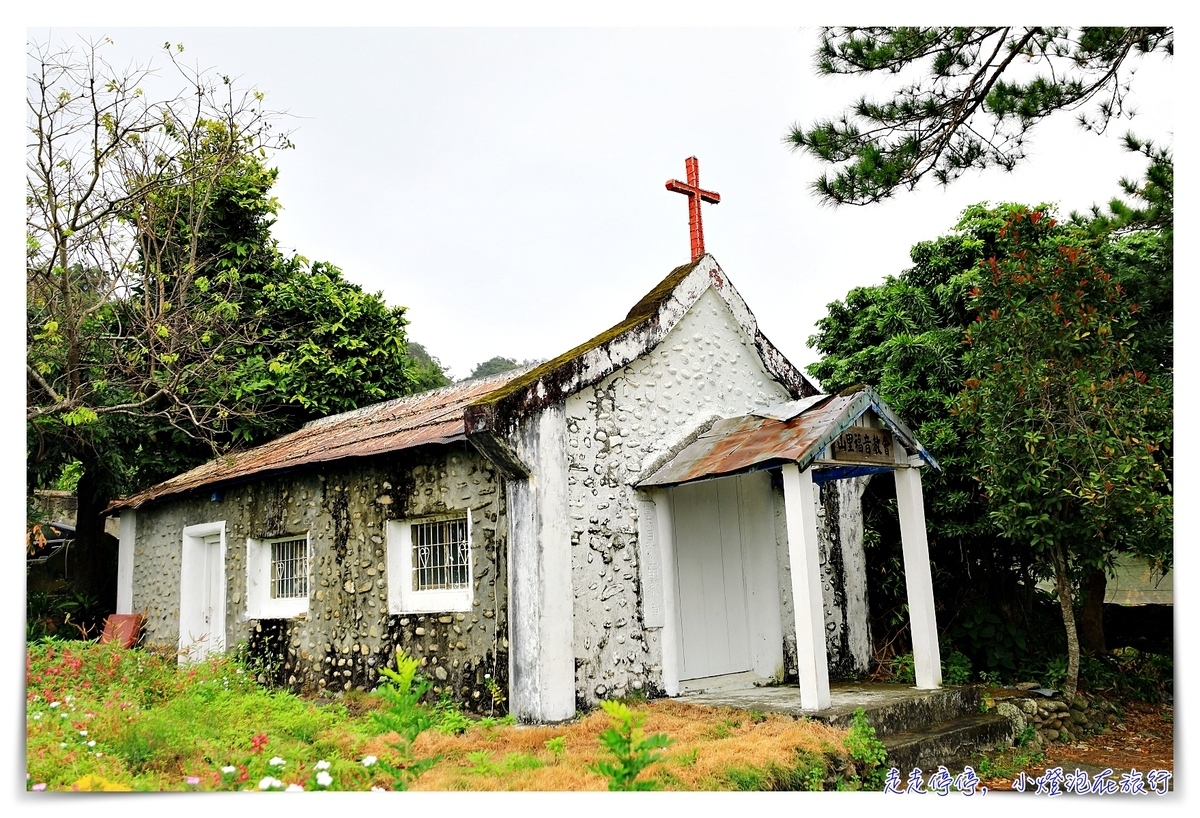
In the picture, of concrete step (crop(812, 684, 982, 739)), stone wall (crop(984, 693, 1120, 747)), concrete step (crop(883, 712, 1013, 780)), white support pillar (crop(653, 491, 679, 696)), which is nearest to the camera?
concrete step (crop(883, 712, 1013, 780))

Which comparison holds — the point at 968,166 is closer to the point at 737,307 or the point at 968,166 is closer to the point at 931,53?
the point at 931,53

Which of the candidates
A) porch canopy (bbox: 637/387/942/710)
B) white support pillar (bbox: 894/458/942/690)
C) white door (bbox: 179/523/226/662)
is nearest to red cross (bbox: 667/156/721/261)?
porch canopy (bbox: 637/387/942/710)

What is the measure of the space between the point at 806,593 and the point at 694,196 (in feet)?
14.7

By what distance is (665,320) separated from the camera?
8906 mm

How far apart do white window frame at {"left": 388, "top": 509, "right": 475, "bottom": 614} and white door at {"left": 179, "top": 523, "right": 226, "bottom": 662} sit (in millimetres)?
3510

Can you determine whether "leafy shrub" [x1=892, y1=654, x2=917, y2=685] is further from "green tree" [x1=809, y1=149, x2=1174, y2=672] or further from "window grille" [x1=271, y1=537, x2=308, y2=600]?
"window grille" [x1=271, y1=537, x2=308, y2=600]

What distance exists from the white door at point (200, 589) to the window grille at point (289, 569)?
958mm

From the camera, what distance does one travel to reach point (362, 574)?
9.27 metres

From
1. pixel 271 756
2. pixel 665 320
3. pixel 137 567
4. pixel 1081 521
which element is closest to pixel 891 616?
pixel 1081 521

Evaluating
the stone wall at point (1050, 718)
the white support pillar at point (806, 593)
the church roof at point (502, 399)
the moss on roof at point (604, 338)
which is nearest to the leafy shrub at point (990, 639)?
the stone wall at point (1050, 718)

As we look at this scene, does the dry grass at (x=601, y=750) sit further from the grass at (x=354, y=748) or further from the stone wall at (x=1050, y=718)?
the stone wall at (x=1050, y=718)

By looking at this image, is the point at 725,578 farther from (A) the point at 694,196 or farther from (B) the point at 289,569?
(B) the point at 289,569

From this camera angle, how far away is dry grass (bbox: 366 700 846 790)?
5867 millimetres

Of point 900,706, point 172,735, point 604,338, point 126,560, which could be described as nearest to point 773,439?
point 604,338
